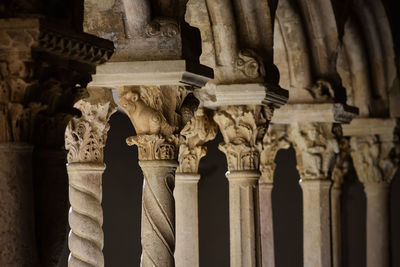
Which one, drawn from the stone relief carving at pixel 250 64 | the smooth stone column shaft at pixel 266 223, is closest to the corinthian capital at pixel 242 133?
the stone relief carving at pixel 250 64

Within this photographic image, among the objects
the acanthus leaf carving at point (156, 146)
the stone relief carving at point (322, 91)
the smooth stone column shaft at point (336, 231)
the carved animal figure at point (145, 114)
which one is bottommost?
the smooth stone column shaft at point (336, 231)

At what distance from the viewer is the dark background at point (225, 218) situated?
35.2 feet

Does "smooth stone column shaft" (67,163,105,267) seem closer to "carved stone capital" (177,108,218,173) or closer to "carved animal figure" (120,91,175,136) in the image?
"carved animal figure" (120,91,175,136)

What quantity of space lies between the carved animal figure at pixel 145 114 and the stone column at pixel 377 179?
4.37m

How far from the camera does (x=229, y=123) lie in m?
6.96

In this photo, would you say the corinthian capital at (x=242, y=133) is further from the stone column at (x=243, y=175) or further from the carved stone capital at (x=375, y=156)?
the carved stone capital at (x=375, y=156)

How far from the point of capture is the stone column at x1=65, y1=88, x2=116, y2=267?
5684mm

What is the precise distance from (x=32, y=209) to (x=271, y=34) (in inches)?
126

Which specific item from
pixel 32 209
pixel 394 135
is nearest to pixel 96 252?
pixel 32 209

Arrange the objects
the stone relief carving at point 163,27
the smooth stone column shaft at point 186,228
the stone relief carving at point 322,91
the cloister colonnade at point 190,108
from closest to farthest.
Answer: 1. the cloister colonnade at point 190,108
2. the stone relief carving at point 163,27
3. the smooth stone column shaft at point 186,228
4. the stone relief carving at point 322,91

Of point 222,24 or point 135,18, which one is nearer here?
point 135,18

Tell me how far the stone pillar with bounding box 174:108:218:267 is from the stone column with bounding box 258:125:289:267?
1.19m

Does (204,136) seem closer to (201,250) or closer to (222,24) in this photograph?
(222,24)

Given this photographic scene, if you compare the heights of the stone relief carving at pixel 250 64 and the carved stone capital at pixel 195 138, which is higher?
the stone relief carving at pixel 250 64
